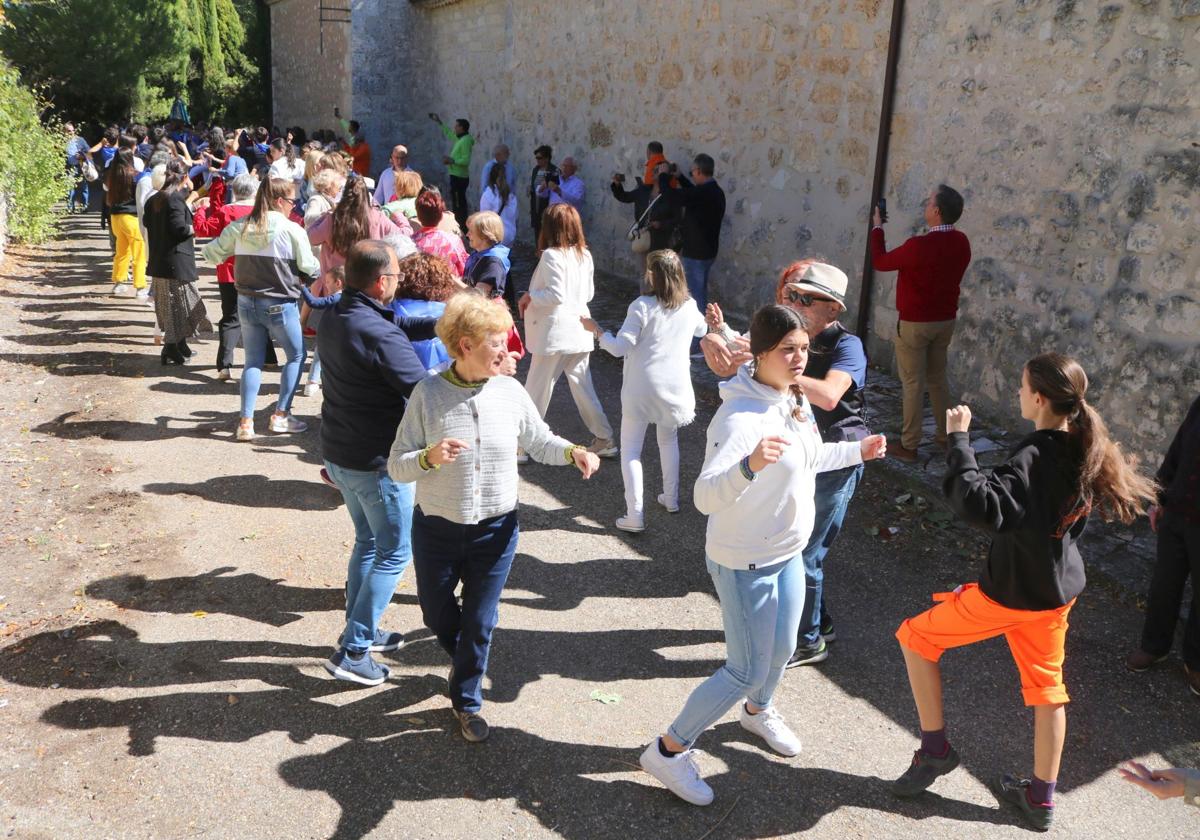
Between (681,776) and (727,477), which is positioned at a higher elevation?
(727,477)

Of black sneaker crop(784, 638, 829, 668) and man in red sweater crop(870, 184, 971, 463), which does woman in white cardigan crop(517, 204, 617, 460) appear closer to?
man in red sweater crop(870, 184, 971, 463)

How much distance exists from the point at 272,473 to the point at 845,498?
4048mm

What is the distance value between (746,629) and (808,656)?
1214 millimetres

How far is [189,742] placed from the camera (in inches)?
144

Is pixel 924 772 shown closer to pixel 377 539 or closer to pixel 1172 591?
pixel 1172 591

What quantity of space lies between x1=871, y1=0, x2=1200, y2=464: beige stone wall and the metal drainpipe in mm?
93

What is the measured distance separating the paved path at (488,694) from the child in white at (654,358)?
1.68 ft

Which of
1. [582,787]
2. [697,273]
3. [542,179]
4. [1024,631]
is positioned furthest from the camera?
[542,179]

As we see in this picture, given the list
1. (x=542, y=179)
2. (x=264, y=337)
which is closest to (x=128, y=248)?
(x=542, y=179)

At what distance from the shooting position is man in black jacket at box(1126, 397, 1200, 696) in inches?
161

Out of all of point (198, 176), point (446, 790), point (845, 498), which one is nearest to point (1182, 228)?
point (845, 498)

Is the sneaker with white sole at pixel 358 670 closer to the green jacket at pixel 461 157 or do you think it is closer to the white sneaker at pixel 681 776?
the white sneaker at pixel 681 776

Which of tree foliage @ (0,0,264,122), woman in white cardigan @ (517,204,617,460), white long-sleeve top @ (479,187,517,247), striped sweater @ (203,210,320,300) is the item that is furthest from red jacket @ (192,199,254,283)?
tree foliage @ (0,0,264,122)

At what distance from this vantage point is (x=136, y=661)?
418 cm
